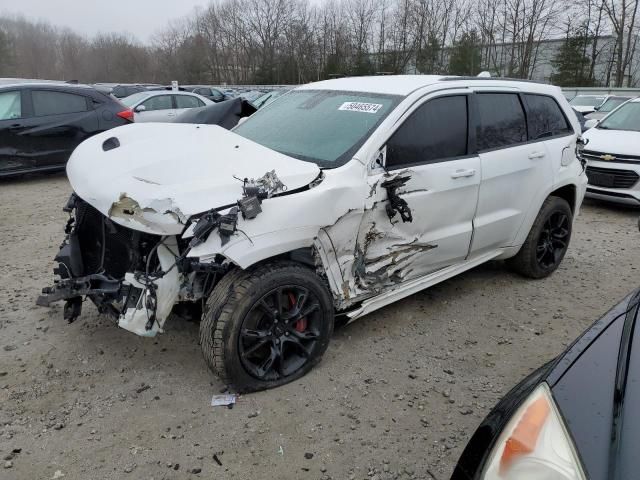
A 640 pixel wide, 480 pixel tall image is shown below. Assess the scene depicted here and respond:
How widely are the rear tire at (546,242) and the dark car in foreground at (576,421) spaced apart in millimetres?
2932

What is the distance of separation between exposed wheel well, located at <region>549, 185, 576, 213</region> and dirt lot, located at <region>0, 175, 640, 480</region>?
2.99ft

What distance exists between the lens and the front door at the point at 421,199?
3.28 metres

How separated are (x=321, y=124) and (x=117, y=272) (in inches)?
64.1

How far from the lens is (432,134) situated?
3574 millimetres

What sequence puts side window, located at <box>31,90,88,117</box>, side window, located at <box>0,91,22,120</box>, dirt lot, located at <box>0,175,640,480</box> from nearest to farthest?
dirt lot, located at <box>0,175,640,480</box>, side window, located at <box>0,91,22,120</box>, side window, located at <box>31,90,88,117</box>

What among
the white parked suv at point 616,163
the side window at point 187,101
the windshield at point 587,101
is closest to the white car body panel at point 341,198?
the white parked suv at point 616,163

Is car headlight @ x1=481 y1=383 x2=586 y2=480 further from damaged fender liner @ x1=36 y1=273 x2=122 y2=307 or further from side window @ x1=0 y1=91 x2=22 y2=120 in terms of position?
side window @ x1=0 y1=91 x2=22 y2=120

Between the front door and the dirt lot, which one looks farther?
the front door

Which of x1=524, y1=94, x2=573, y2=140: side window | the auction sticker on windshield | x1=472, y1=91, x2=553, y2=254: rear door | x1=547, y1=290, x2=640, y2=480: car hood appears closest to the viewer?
x1=547, y1=290, x2=640, y2=480: car hood

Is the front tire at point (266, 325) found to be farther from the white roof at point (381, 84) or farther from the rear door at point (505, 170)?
the rear door at point (505, 170)

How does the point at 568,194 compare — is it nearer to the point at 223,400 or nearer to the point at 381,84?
the point at 381,84

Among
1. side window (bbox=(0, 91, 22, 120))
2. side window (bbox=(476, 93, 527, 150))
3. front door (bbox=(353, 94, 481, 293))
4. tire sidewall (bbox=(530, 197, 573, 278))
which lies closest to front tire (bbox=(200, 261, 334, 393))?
front door (bbox=(353, 94, 481, 293))

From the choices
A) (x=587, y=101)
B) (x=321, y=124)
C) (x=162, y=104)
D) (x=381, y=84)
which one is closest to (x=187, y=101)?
(x=162, y=104)

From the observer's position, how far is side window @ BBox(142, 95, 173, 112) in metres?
12.4
